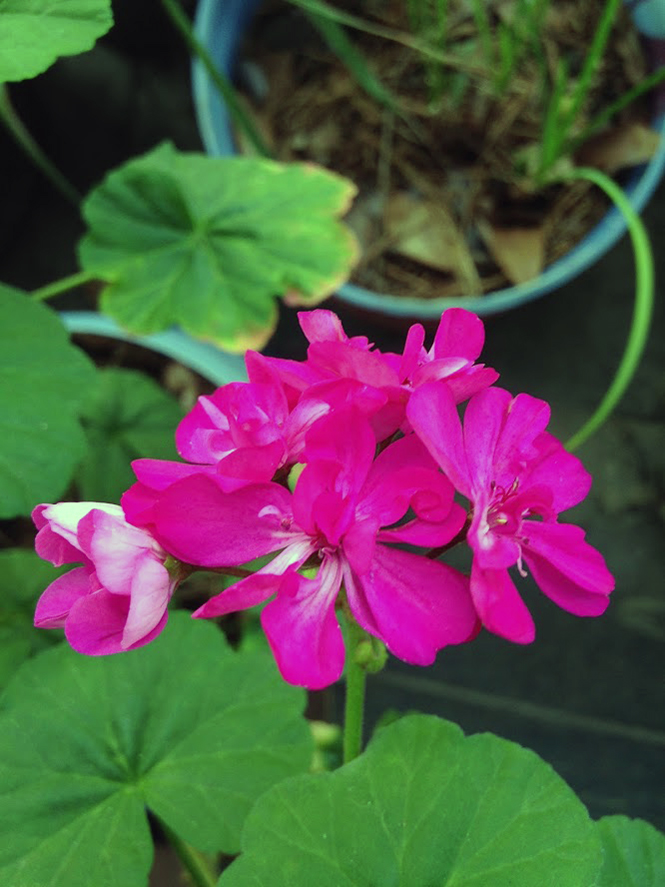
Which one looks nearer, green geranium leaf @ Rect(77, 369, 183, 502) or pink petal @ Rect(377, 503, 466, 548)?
pink petal @ Rect(377, 503, 466, 548)

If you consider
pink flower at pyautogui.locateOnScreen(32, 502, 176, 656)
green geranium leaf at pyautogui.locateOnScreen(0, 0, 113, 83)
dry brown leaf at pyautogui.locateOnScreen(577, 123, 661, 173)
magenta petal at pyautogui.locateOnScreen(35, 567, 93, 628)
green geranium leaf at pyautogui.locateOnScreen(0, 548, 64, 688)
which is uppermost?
green geranium leaf at pyautogui.locateOnScreen(0, 0, 113, 83)

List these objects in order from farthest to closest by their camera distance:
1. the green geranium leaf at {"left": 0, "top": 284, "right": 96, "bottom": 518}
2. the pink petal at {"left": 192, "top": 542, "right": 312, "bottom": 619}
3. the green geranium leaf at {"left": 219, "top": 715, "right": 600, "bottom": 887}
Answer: the green geranium leaf at {"left": 0, "top": 284, "right": 96, "bottom": 518}, the green geranium leaf at {"left": 219, "top": 715, "right": 600, "bottom": 887}, the pink petal at {"left": 192, "top": 542, "right": 312, "bottom": 619}

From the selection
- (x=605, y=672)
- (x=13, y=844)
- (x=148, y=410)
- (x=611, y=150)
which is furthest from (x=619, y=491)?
(x=13, y=844)

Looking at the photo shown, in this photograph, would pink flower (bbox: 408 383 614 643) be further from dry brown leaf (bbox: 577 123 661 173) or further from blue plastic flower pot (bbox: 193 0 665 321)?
dry brown leaf (bbox: 577 123 661 173)

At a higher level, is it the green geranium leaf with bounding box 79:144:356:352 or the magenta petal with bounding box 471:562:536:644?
the magenta petal with bounding box 471:562:536:644

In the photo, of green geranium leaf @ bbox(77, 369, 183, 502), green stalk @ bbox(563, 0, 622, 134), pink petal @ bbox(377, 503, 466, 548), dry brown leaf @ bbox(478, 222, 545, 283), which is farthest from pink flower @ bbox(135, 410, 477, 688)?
dry brown leaf @ bbox(478, 222, 545, 283)

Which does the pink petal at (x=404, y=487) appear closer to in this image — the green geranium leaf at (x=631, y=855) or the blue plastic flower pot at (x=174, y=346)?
the green geranium leaf at (x=631, y=855)
